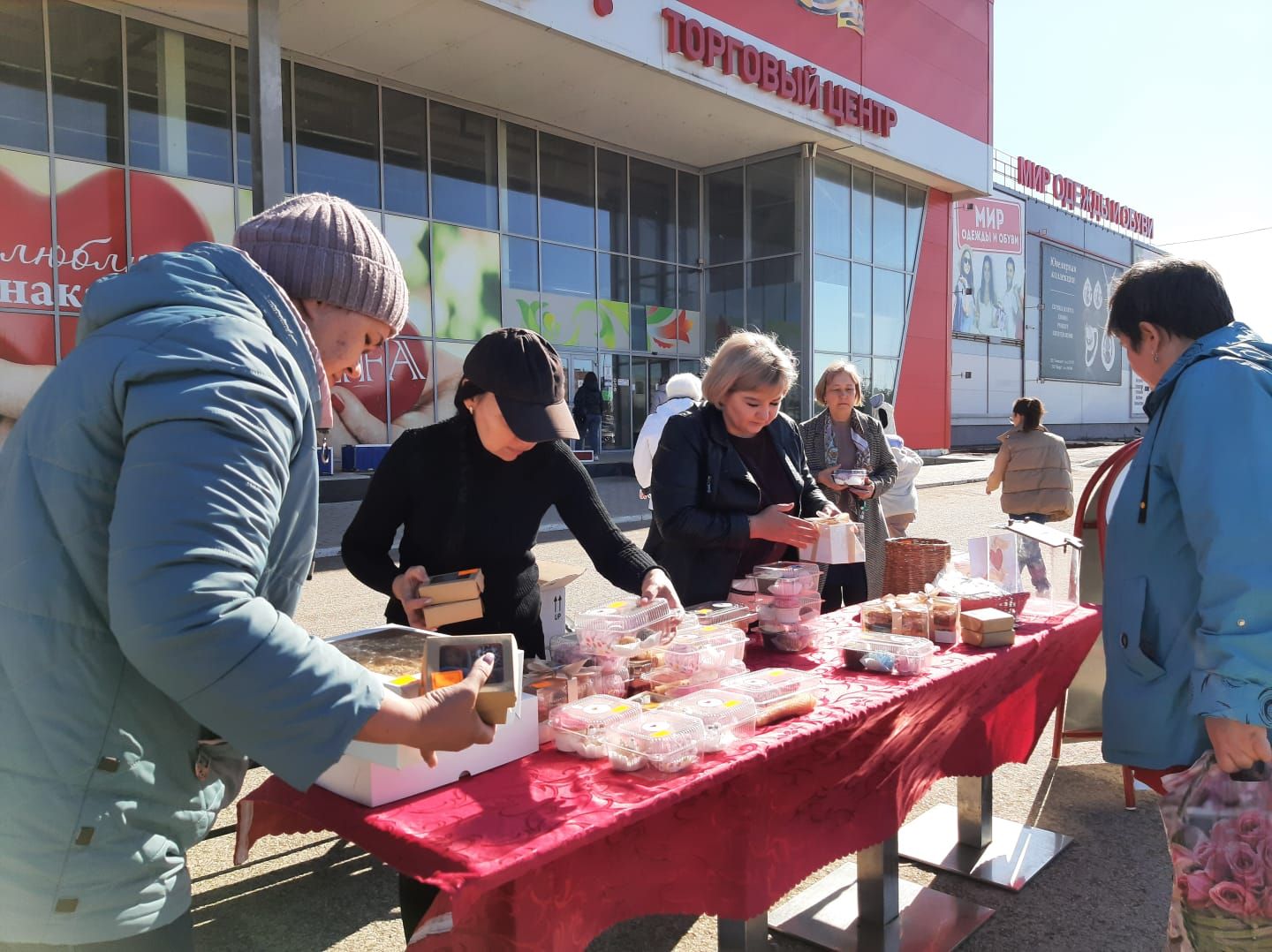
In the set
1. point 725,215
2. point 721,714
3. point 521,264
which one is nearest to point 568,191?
point 521,264

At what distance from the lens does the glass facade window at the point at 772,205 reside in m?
17.1

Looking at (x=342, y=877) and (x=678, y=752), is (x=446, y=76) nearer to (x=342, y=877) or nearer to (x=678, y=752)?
(x=342, y=877)

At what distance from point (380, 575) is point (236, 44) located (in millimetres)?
Result: 12359

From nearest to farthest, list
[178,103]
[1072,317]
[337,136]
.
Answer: [178,103] → [337,136] → [1072,317]

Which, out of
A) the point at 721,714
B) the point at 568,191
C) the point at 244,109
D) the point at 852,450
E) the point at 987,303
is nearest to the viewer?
the point at 721,714

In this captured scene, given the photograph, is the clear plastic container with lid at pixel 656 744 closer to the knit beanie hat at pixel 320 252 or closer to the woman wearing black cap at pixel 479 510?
the woman wearing black cap at pixel 479 510

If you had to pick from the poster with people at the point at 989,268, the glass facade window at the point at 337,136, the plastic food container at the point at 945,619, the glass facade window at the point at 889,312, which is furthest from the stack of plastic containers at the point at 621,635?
the poster with people at the point at 989,268

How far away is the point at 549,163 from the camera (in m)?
15.6

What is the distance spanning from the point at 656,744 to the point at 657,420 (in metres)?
4.67

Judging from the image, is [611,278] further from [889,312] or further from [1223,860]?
[1223,860]

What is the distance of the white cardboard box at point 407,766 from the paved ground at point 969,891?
1355mm

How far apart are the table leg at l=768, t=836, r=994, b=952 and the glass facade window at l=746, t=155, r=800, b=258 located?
1592 cm

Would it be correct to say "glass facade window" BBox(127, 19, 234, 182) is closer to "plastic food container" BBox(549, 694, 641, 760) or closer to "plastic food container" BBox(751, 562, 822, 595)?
Result: "plastic food container" BBox(751, 562, 822, 595)

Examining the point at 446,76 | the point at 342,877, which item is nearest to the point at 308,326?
the point at 342,877
